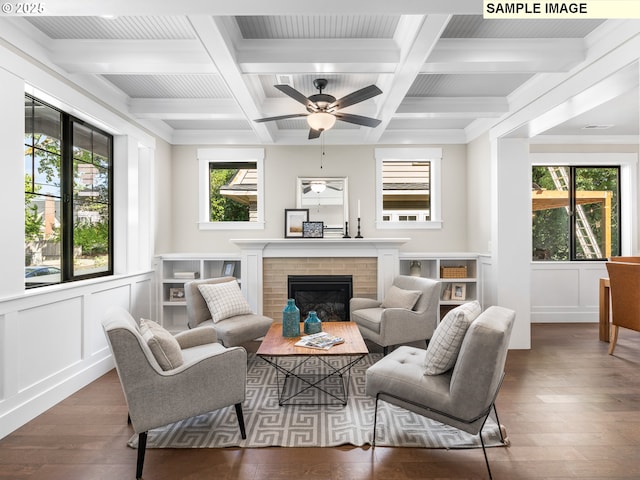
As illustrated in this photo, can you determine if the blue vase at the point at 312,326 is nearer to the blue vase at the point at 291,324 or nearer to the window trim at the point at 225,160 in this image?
the blue vase at the point at 291,324

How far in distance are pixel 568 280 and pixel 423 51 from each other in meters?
4.56

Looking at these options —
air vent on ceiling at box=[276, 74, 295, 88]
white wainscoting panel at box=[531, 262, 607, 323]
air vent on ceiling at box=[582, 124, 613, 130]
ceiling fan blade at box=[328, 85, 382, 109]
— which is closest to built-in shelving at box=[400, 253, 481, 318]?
white wainscoting panel at box=[531, 262, 607, 323]

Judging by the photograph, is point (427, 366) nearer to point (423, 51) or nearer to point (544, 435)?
point (544, 435)

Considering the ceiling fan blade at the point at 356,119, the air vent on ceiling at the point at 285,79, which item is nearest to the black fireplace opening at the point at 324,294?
the ceiling fan blade at the point at 356,119

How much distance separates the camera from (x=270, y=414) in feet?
9.44

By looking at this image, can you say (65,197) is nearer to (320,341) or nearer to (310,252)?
(320,341)

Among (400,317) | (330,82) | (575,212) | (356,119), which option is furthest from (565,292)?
(330,82)

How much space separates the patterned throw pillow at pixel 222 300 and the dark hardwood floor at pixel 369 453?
3.98 ft

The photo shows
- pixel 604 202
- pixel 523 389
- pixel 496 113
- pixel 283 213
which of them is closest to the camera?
pixel 523 389

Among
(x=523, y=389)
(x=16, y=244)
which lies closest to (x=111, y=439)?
(x=16, y=244)

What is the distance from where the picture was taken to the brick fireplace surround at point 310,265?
16.4ft

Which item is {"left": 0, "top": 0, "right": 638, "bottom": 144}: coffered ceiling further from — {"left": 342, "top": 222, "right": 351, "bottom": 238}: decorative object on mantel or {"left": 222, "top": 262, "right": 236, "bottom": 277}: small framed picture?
{"left": 222, "top": 262, "right": 236, "bottom": 277}: small framed picture

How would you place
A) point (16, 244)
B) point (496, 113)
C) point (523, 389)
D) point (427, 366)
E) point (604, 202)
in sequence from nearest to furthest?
1. point (427, 366)
2. point (16, 244)
3. point (523, 389)
4. point (496, 113)
5. point (604, 202)

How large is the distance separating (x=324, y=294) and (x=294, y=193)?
1.48 metres
